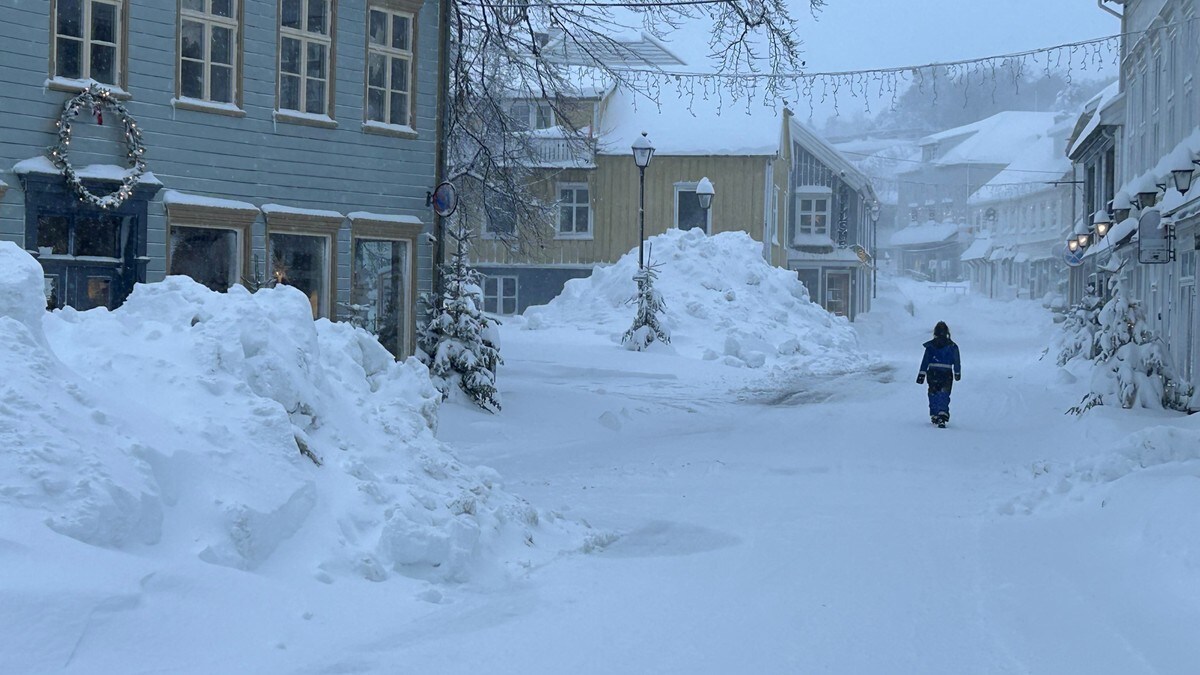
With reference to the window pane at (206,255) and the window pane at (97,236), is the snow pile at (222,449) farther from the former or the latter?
the window pane at (206,255)

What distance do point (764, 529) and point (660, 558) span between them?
1.36 meters

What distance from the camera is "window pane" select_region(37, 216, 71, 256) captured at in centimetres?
1470

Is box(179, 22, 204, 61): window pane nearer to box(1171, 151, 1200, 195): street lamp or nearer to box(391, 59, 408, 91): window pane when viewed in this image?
box(391, 59, 408, 91): window pane

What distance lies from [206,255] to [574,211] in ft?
83.3

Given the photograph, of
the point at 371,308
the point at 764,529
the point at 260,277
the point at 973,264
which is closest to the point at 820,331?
the point at 371,308

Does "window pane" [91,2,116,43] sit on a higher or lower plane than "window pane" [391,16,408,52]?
lower

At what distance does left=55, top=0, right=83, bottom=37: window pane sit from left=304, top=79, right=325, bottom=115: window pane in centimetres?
332

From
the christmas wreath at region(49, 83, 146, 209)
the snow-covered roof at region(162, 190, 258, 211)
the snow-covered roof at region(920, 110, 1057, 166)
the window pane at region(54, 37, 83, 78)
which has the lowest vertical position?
the snow-covered roof at region(162, 190, 258, 211)

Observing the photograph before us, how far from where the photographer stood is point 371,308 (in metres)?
18.8

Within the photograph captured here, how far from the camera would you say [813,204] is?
164ft

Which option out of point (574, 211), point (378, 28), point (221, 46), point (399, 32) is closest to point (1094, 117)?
point (574, 211)

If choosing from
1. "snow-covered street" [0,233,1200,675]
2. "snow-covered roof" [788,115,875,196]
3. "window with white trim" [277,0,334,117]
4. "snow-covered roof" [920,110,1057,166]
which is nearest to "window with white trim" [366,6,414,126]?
"window with white trim" [277,0,334,117]

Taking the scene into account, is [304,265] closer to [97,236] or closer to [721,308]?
[97,236]

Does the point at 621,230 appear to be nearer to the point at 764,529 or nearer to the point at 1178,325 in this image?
the point at 1178,325
